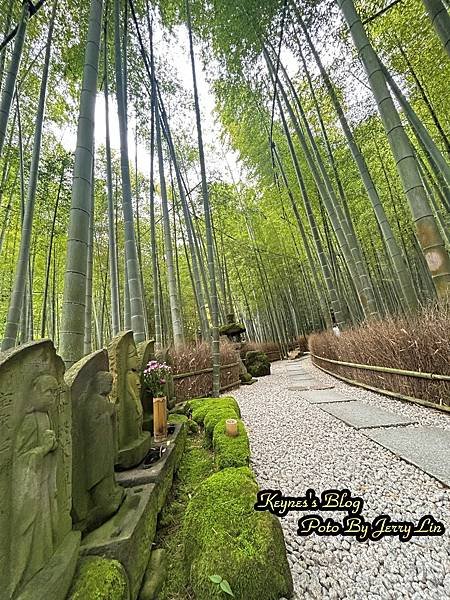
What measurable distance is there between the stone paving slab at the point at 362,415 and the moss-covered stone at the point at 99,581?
7.35ft

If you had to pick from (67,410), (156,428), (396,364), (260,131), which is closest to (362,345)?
(396,364)

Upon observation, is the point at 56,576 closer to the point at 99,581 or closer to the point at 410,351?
the point at 99,581

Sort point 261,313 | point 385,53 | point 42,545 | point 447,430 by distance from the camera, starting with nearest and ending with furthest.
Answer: point 42,545 < point 447,430 < point 385,53 < point 261,313

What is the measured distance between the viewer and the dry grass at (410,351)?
2471 millimetres

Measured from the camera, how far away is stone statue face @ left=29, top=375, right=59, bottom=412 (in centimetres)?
79

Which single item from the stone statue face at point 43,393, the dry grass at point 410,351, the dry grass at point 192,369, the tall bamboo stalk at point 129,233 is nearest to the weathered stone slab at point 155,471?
the stone statue face at point 43,393

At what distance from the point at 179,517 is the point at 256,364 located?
18.9 feet

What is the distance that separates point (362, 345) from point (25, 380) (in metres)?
4.07

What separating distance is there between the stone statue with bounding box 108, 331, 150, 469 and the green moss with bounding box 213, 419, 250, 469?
482 millimetres

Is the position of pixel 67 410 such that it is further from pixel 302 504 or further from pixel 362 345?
pixel 362 345

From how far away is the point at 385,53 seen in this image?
15.0 ft

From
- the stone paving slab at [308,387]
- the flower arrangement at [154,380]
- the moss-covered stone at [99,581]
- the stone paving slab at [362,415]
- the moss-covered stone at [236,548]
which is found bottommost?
the stone paving slab at [362,415]

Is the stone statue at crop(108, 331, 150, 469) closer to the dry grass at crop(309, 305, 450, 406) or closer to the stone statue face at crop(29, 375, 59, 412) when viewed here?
the stone statue face at crop(29, 375, 59, 412)

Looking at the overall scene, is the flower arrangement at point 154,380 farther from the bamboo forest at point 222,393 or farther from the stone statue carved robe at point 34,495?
the stone statue carved robe at point 34,495
